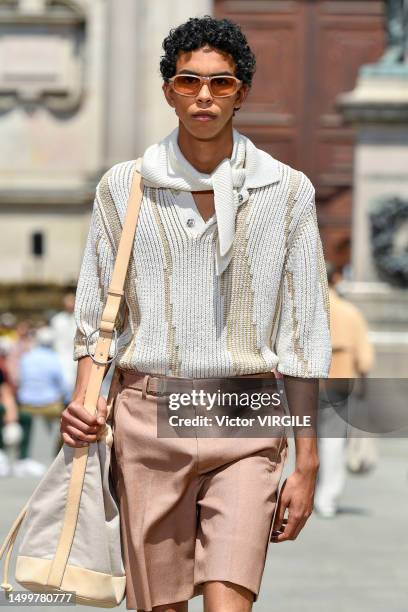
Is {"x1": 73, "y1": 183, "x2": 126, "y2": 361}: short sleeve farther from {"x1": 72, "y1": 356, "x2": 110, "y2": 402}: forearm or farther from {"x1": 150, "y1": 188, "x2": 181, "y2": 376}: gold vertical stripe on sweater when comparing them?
{"x1": 150, "y1": 188, "x2": 181, "y2": 376}: gold vertical stripe on sweater

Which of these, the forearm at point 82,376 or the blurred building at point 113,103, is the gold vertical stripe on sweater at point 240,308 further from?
the blurred building at point 113,103

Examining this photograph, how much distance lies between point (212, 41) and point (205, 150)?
0.29 m

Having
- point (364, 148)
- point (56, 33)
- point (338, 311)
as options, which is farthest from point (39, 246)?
point (338, 311)

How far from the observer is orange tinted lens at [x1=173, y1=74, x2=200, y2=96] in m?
4.59

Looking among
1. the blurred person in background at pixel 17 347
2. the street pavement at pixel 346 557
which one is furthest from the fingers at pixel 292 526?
the blurred person in background at pixel 17 347

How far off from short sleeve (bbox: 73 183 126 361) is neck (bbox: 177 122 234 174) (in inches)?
10.5

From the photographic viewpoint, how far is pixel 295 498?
4551mm

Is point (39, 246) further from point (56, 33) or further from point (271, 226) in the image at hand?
point (271, 226)

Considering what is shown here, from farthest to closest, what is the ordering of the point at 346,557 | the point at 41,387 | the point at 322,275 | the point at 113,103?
the point at 113,103 < the point at 41,387 < the point at 346,557 < the point at 322,275

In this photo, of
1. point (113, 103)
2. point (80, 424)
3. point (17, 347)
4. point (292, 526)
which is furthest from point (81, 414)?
point (113, 103)

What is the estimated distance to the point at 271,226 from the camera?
4.61m

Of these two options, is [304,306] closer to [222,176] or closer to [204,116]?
[222,176]

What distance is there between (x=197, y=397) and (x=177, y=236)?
421 millimetres

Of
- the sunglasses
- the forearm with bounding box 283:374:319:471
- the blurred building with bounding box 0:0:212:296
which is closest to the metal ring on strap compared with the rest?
the forearm with bounding box 283:374:319:471
